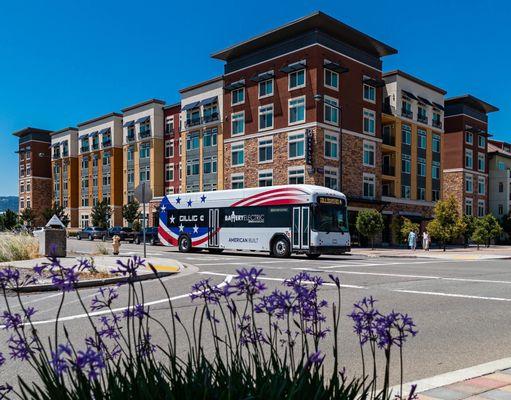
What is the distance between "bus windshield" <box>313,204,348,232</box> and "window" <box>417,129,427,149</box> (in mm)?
34015

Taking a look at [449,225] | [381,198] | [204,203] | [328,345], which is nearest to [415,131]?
[381,198]

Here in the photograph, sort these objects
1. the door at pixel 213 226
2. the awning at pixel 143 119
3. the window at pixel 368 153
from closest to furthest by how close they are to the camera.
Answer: the door at pixel 213 226 < the window at pixel 368 153 < the awning at pixel 143 119

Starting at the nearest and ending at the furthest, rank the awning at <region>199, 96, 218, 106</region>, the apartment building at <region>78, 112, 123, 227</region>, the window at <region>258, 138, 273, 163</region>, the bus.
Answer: the bus, the window at <region>258, 138, 273, 163</region>, the awning at <region>199, 96, 218, 106</region>, the apartment building at <region>78, 112, 123, 227</region>

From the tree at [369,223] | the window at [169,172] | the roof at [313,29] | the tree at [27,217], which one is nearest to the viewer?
the tree at [369,223]

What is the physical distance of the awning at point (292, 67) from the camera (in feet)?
141

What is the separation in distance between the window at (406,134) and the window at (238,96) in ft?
56.8

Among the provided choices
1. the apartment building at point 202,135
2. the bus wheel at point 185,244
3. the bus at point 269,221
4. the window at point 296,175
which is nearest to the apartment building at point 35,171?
the apartment building at point 202,135

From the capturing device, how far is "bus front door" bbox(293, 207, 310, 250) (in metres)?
23.7

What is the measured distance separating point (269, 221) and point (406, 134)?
32957 mm

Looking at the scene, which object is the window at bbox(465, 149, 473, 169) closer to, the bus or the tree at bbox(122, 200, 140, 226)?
the tree at bbox(122, 200, 140, 226)

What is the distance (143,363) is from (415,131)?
5517cm

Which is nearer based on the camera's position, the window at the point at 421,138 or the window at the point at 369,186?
the window at the point at 369,186

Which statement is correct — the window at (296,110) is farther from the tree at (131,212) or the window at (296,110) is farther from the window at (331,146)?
the tree at (131,212)

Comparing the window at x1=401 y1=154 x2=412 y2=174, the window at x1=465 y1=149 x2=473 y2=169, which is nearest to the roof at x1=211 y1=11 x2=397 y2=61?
the window at x1=401 y1=154 x2=412 y2=174
